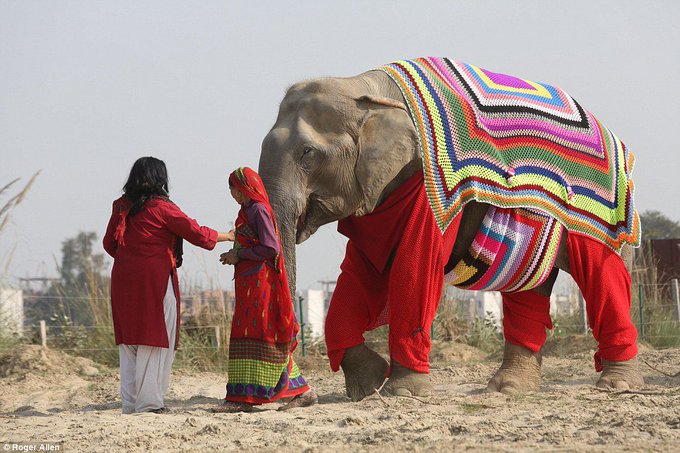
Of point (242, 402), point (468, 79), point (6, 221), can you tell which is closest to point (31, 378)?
point (6, 221)

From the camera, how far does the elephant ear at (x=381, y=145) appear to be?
698cm

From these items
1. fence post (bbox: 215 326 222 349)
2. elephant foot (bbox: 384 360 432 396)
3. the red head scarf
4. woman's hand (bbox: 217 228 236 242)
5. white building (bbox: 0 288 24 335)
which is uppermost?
the red head scarf

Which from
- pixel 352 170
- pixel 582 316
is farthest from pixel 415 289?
pixel 582 316

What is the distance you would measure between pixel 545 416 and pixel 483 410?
57 cm

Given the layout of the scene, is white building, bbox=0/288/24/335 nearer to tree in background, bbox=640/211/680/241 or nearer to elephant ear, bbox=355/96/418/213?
elephant ear, bbox=355/96/418/213

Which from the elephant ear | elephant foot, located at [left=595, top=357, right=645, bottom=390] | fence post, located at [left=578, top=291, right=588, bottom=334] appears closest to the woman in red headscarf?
the elephant ear

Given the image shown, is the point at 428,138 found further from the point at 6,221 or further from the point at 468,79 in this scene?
the point at 6,221

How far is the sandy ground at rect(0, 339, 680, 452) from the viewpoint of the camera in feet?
16.1

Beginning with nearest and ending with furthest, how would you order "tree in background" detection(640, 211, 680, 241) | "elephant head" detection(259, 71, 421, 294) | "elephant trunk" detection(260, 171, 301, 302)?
1. "elephant trunk" detection(260, 171, 301, 302)
2. "elephant head" detection(259, 71, 421, 294)
3. "tree in background" detection(640, 211, 680, 241)

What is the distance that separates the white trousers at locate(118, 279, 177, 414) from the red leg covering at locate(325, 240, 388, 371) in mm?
1149

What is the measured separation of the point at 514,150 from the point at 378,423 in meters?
2.60

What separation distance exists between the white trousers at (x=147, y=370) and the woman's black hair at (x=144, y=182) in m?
0.56

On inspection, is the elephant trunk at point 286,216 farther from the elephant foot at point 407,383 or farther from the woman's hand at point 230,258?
the elephant foot at point 407,383

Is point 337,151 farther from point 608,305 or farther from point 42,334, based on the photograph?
point 42,334
